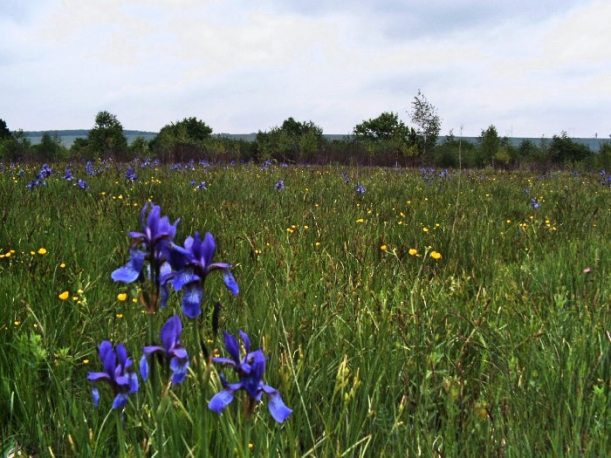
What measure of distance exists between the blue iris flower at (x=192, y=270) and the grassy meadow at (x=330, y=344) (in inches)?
2.6

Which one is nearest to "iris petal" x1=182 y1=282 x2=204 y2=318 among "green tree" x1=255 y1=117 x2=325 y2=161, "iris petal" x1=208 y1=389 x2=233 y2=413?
"iris petal" x1=208 y1=389 x2=233 y2=413

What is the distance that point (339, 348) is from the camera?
1890mm

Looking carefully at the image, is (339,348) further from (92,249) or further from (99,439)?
(92,249)

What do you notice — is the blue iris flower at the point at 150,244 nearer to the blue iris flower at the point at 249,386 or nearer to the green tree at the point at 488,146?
the blue iris flower at the point at 249,386

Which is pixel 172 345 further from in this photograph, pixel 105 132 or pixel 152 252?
pixel 105 132

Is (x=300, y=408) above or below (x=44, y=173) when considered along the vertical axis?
below

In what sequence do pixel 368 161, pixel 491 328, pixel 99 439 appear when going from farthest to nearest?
1. pixel 368 161
2. pixel 491 328
3. pixel 99 439

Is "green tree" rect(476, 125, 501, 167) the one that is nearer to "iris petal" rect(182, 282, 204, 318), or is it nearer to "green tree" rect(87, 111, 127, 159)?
"green tree" rect(87, 111, 127, 159)

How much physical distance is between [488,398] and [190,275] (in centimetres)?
122

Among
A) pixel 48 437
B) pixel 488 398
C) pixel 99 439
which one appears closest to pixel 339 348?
pixel 488 398

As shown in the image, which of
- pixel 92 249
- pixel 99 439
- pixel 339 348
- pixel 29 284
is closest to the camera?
pixel 99 439

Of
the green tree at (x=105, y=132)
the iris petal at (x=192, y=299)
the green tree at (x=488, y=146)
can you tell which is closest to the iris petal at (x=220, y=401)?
the iris petal at (x=192, y=299)

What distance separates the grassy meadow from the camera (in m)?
→ 1.35

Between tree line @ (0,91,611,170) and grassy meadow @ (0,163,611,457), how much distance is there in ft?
3.85
